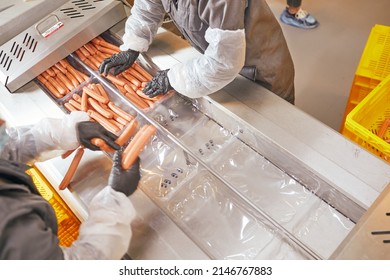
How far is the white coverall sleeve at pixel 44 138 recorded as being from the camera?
1379mm

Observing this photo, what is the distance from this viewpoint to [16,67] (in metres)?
1.75

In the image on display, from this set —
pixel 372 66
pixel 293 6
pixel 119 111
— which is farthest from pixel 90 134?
pixel 293 6

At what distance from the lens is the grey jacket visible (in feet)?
2.84

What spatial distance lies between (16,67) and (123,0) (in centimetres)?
73

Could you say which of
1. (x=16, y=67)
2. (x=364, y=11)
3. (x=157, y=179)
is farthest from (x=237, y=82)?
(x=364, y=11)

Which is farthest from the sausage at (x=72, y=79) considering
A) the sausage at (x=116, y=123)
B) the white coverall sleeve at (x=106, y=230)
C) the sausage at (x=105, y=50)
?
the white coverall sleeve at (x=106, y=230)

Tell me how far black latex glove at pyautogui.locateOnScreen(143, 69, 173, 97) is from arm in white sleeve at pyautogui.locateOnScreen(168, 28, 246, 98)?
0.05 metres

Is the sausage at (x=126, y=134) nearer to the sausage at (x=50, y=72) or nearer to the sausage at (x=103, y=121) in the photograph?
the sausage at (x=103, y=121)

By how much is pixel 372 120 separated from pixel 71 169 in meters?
1.37

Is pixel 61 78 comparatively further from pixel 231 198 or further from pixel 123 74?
pixel 231 198

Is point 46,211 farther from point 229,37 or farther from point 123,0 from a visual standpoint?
point 123,0

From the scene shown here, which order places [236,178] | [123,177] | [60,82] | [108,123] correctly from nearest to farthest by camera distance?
[123,177] → [236,178] → [108,123] → [60,82]

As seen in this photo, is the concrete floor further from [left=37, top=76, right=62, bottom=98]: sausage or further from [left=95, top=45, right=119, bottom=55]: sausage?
[left=37, top=76, right=62, bottom=98]: sausage

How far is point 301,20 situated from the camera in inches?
127
